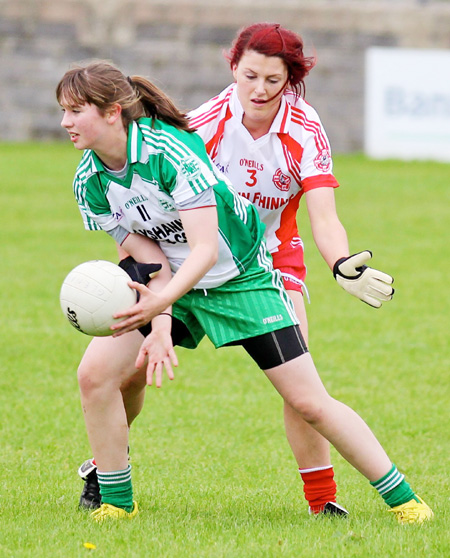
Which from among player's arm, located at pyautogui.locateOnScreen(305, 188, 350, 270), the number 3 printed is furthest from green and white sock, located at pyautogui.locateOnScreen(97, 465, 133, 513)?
the number 3 printed

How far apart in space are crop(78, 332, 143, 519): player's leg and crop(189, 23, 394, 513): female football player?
2.85 feet

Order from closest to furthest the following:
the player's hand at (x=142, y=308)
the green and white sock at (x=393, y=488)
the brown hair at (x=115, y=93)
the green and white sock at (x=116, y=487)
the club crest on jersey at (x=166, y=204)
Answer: the player's hand at (x=142, y=308) → the brown hair at (x=115, y=93) → the club crest on jersey at (x=166, y=204) → the green and white sock at (x=393, y=488) → the green and white sock at (x=116, y=487)

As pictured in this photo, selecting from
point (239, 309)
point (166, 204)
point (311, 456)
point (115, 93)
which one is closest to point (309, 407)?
point (239, 309)

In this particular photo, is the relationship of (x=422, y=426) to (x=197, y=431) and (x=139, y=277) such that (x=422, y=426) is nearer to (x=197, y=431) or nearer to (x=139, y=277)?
(x=197, y=431)

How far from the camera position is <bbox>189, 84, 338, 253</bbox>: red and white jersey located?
4.92 metres

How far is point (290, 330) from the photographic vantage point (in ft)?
15.0

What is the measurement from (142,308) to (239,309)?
1.85 ft

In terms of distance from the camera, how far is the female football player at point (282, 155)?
15.6ft

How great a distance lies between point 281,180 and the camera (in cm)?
497

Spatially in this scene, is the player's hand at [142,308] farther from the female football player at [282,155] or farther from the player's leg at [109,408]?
the female football player at [282,155]

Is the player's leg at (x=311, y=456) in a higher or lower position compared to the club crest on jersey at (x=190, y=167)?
lower

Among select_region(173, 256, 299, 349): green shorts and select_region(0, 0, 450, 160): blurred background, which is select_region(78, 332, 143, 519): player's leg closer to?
select_region(173, 256, 299, 349): green shorts

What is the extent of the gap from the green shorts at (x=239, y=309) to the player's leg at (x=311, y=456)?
420mm

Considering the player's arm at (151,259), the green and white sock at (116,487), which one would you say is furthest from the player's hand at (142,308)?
the green and white sock at (116,487)
